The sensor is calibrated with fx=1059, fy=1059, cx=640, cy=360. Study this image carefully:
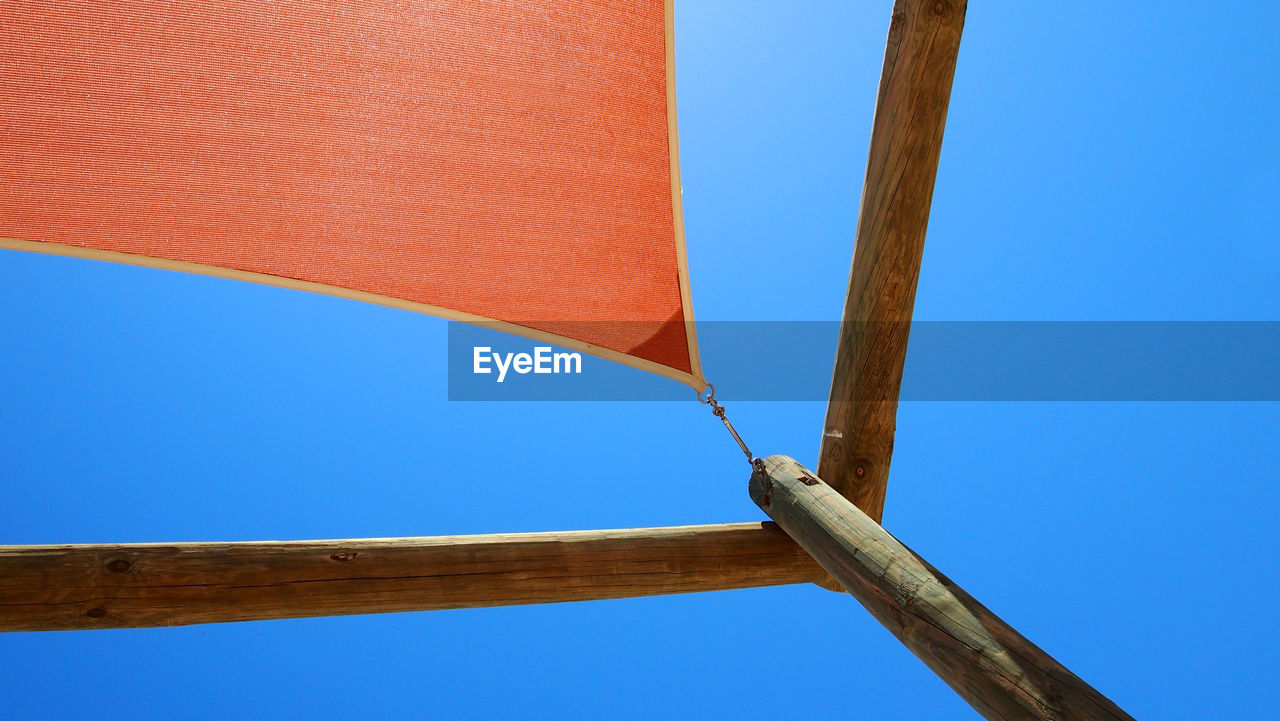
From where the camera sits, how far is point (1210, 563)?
6.47 metres

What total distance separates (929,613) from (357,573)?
36.9 inches

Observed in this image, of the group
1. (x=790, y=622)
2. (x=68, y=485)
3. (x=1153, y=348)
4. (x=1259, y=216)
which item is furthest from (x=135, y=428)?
(x=1259, y=216)

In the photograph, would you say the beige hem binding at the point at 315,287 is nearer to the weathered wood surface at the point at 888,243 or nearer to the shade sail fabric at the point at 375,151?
the shade sail fabric at the point at 375,151

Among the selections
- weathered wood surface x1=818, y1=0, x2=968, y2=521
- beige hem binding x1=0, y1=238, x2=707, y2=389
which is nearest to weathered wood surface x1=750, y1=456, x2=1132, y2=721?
weathered wood surface x1=818, y1=0, x2=968, y2=521

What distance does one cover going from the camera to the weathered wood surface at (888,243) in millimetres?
1926

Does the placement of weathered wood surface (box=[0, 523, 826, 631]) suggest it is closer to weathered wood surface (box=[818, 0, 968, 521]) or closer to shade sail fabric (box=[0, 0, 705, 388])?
weathered wood surface (box=[818, 0, 968, 521])

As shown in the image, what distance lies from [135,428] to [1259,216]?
705 cm

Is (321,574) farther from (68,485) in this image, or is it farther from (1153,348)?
(1153,348)

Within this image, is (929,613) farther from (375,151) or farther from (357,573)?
(375,151)
